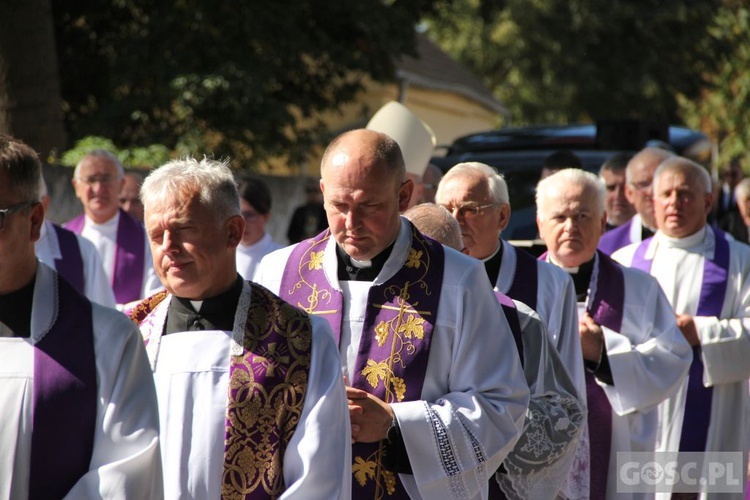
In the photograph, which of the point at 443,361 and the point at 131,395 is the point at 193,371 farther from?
the point at 443,361

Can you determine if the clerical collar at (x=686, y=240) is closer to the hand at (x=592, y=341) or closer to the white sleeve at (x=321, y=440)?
the hand at (x=592, y=341)

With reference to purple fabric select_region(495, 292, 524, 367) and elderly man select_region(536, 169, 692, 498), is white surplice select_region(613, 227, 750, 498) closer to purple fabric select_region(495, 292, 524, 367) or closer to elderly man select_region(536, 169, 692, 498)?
elderly man select_region(536, 169, 692, 498)

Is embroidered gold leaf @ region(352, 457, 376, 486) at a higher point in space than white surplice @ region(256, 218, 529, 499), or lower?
lower

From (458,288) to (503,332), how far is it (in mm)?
197

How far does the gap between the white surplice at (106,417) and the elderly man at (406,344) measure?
34.2 inches

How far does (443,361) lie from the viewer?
12.3ft

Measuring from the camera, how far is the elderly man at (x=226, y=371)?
10.4 ft

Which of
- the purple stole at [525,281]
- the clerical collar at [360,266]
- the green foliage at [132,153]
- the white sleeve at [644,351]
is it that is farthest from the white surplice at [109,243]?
the clerical collar at [360,266]

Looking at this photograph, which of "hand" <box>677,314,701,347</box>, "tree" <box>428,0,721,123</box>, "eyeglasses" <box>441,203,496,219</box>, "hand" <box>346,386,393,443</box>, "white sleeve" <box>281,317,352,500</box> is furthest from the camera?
"tree" <box>428,0,721,123</box>

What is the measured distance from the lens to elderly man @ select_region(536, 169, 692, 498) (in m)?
5.23

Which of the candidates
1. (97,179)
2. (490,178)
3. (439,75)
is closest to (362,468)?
(490,178)

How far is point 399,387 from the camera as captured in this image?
3.72 meters

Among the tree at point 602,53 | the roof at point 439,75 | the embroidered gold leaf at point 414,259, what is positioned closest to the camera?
the embroidered gold leaf at point 414,259
